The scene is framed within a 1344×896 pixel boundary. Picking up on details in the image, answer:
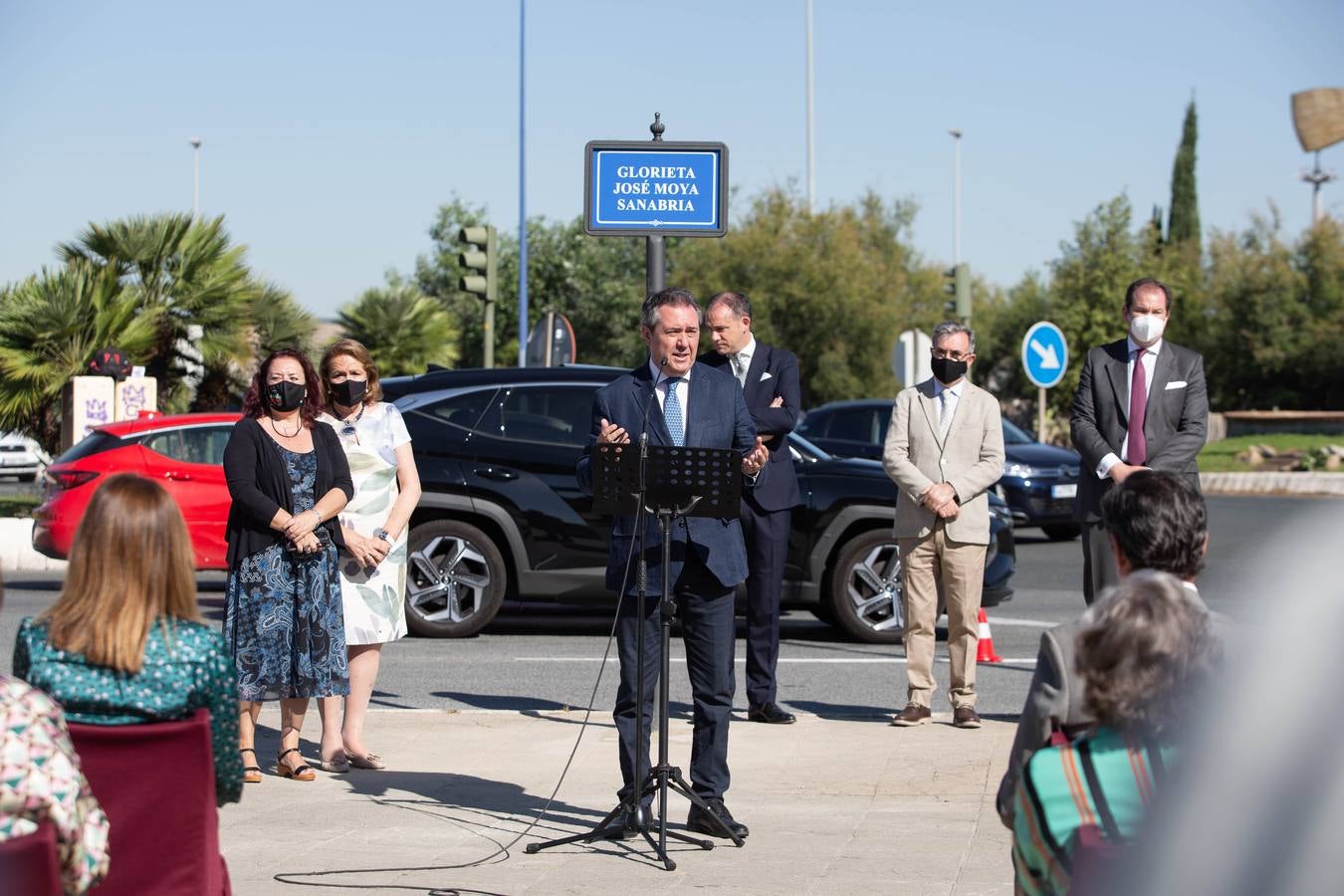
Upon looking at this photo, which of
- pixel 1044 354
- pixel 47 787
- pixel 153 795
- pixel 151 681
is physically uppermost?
pixel 1044 354

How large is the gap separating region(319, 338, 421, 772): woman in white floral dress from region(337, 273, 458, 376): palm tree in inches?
697

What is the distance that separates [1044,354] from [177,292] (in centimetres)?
1095

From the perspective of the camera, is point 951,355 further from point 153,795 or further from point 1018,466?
point 1018,466

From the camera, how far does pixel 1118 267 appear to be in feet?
148

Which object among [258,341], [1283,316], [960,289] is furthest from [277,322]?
[1283,316]

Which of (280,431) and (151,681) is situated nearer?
(151,681)

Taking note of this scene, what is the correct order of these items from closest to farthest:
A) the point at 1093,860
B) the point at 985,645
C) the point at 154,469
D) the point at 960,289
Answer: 1. the point at 1093,860
2. the point at 985,645
3. the point at 154,469
4. the point at 960,289

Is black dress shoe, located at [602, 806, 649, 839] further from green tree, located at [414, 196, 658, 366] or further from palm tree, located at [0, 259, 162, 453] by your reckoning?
green tree, located at [414, 196, 658, 366]

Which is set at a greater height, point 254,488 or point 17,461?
point 254,488

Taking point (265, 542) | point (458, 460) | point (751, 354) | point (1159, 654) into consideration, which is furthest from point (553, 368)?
point (1159, 654)

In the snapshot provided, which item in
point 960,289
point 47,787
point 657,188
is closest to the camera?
point 47,787

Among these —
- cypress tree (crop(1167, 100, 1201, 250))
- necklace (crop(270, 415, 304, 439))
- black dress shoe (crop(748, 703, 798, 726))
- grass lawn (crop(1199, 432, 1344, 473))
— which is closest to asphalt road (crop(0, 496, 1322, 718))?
black dress shoe (crop(748, 703, 798, 726))

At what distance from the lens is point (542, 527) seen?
1173 cm

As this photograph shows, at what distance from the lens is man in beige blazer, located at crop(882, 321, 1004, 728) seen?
852cm
